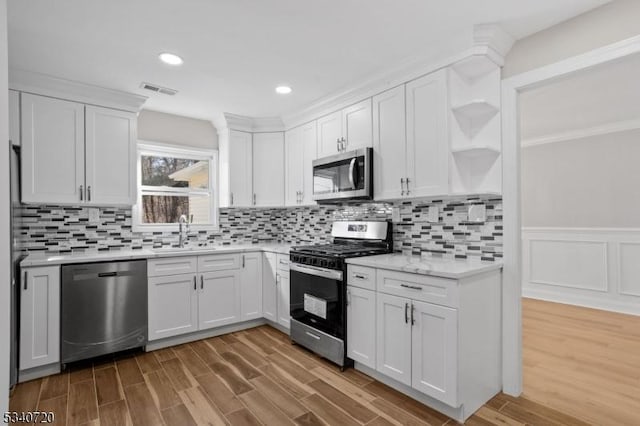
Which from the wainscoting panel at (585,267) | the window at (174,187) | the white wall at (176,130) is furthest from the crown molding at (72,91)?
the wainscoting panel at (585,267)

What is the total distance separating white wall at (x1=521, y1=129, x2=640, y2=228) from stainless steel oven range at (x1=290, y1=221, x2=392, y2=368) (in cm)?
325

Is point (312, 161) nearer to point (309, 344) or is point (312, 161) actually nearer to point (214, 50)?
point (214, 50)

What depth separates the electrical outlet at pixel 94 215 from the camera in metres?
3.35

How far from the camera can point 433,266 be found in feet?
7.40

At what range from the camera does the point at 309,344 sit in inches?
120

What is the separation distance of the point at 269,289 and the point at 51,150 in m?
2.38

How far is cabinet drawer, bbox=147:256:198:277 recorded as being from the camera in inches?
123

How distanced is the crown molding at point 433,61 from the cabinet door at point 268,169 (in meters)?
0.91

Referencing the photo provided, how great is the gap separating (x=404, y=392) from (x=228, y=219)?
9.35ft

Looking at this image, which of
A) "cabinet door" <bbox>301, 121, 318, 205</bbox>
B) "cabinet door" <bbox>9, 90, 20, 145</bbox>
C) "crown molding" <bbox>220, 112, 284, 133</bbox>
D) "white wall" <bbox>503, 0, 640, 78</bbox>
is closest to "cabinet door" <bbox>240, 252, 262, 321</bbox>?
"cabinet door" <bbox>301, 121, 318, 205</bbox>

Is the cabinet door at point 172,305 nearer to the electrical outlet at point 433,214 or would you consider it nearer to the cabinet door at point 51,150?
the cabinet door at point 51,150

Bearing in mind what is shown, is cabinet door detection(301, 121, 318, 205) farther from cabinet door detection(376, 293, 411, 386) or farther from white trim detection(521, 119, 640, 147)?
white trim detection(521, 119, 640, 147)

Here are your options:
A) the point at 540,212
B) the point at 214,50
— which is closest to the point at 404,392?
the point at 214,50

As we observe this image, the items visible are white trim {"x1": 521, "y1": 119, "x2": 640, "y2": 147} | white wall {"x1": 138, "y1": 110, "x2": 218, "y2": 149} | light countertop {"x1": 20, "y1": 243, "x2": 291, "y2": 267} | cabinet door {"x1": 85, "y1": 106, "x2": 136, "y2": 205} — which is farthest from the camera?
white trim {"x1": 521, "y1": 119, "x2": 640, "y2": 147}
